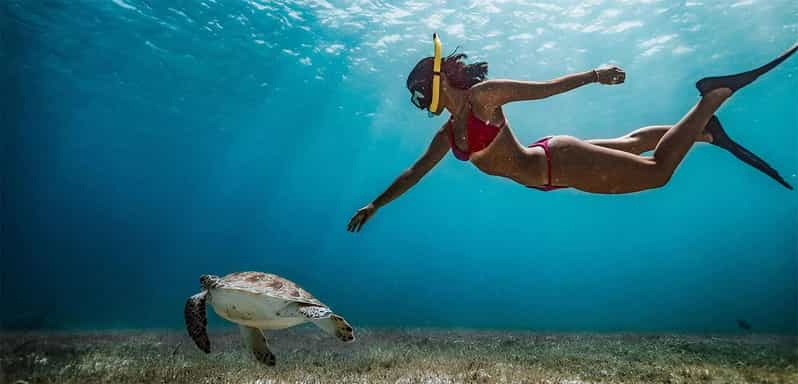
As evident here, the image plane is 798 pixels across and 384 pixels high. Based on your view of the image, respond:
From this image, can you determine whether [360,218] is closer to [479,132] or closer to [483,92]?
[479,132]

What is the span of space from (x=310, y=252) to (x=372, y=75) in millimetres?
99890

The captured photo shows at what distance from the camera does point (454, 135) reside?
16.2 feet

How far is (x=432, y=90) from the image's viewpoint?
4.65 m

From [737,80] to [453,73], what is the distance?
10.1ft

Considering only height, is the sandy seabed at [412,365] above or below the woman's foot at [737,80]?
below

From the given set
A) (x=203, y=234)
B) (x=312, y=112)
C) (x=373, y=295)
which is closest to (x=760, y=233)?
(x=373, y=295)

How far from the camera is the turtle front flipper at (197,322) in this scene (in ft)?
15.8

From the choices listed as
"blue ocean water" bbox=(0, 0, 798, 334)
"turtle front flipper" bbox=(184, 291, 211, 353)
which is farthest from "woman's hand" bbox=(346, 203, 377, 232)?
"blue ocean water" bbox=(0, 0, 798, 334)

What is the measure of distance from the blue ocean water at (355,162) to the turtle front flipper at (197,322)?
17325 millimetres

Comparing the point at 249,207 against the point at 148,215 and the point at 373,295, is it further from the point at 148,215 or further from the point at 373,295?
the point at 373,295

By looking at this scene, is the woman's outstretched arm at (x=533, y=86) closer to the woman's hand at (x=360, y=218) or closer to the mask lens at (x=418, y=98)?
the mask lens at (x=418, y=98)

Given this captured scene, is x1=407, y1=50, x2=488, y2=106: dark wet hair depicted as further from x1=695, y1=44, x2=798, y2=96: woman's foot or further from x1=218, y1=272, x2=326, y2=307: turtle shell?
x1=218, y1=272, x2=326, y2=307: turtle shell

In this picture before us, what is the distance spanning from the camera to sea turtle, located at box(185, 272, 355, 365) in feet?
15.4

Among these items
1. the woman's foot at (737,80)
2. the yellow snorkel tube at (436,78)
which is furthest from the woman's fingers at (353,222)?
the woman's foot at (737,80)
